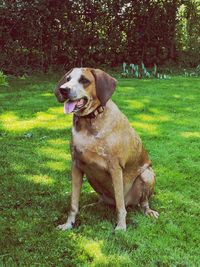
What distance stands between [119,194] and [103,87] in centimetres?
106

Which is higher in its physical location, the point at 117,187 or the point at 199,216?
the point at 117,187

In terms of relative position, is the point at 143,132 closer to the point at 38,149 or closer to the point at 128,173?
the point at 38,149

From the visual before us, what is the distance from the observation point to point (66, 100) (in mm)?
4605

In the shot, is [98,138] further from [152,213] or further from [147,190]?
[152,213]

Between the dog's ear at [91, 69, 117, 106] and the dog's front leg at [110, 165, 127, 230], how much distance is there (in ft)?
2.21

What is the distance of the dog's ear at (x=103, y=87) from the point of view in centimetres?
461

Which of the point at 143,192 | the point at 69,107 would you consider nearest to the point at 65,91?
the point at 69,107

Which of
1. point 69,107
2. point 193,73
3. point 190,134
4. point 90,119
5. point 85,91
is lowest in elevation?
point 190,134

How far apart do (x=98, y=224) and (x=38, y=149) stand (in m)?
2.89

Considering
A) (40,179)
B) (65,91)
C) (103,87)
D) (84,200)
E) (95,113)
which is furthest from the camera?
(40,179)

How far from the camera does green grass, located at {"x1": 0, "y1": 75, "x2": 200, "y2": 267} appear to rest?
4375 millimetres

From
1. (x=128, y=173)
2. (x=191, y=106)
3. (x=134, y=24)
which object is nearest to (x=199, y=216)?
(x=128, y=173)

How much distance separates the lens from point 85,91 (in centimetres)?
460

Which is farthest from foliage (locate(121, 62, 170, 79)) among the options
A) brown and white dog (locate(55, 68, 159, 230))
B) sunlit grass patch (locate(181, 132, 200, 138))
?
brown and white dog (locate(55, 68, 159, 230))
